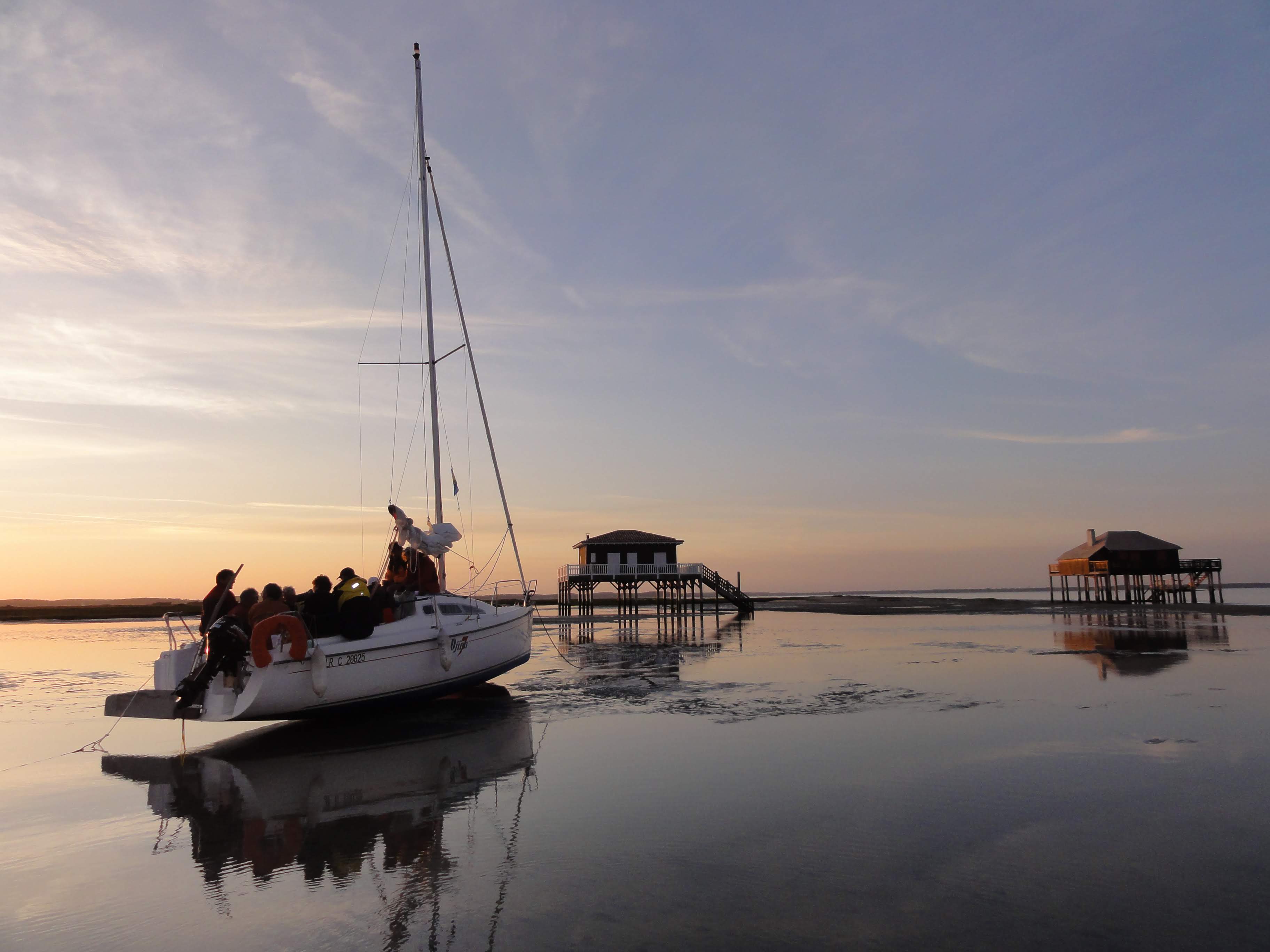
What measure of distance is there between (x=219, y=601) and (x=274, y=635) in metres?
1.44

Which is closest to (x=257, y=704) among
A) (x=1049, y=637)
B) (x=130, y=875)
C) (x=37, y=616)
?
(x=130, y=875)

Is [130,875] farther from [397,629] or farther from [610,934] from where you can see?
[397,629]

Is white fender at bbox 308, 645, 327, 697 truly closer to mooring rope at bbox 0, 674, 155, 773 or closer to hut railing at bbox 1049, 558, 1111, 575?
mooring rope at bbox 0, 674, 155, 773

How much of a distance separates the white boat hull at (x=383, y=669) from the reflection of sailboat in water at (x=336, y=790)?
1.75ft

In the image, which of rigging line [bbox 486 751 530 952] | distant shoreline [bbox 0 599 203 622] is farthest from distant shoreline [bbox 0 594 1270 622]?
rigging line [bbox 486 751 530 952]

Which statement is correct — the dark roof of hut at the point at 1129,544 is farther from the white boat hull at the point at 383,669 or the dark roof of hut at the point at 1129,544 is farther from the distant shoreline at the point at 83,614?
the distant shoreline at the point at 83,614

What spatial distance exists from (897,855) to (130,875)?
6.21m

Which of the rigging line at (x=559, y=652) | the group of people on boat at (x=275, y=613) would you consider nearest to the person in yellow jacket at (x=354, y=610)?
the group of people on boat at (x=275, y=613)

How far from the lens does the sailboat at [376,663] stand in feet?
39.2

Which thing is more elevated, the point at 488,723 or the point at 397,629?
the point at 397,629

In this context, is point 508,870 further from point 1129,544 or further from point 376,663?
point 1129,544

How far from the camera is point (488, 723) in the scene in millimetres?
13648

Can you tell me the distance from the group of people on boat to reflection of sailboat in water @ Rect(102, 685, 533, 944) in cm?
129

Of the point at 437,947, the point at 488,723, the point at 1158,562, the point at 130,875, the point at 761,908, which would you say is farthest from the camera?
the point at 1158,562
